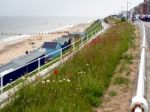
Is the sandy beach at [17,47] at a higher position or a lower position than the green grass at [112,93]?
lower

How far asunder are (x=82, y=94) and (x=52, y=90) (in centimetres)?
72

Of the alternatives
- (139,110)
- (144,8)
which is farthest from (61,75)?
(144,8)

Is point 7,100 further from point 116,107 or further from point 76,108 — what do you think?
point 116,107

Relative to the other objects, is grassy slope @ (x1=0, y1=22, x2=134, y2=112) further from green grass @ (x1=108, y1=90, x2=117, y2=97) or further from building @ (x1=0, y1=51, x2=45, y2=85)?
building @ (x1=0, y1=51, x2=45, y2=85)

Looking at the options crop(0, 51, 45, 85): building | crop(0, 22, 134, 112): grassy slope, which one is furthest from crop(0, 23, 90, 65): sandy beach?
crop(0, 22, 134, 112): grassy slope

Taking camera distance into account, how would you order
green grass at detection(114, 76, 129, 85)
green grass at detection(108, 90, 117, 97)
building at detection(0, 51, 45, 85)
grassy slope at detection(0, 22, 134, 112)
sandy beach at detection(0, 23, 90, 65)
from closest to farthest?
grassy slope at detection(0, 22, 134, 112) < green grass at detection(108, 90, 117, 97) < green grass at detection(114, 76, 129, 85) < building at detection(0, 51, 45, 85) < sandy beach at detection(0, 23, 90, 65)

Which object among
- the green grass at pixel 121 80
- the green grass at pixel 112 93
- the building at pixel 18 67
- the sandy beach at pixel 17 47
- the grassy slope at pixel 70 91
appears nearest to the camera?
the grassy slope at pixel 70 91

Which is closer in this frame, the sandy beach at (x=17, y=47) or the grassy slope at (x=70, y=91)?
the grassy slope at (x=70, y=91)

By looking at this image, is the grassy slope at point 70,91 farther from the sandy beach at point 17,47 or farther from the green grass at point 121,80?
the sandy beach at point 17,47

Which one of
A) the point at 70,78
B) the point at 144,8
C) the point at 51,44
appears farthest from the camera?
the point at 144,8

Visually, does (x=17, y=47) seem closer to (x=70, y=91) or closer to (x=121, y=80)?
(x=121, y=80)

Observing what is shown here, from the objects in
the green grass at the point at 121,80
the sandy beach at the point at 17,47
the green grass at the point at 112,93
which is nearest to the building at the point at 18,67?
the green grass at the point at 121,80

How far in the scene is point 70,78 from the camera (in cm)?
945

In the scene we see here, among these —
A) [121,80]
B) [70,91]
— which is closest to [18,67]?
[121,80]
